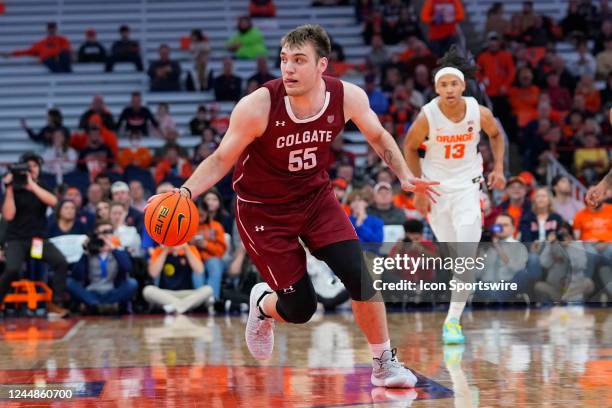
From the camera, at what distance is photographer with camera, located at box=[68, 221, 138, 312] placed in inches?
476

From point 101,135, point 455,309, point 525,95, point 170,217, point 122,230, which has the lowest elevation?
point 455,309

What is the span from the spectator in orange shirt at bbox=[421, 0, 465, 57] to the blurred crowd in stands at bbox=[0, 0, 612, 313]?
0.02 m

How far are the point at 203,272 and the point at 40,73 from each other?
8.39 meters

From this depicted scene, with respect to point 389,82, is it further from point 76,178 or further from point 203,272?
point 203,272

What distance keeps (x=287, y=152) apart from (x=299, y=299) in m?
0.86

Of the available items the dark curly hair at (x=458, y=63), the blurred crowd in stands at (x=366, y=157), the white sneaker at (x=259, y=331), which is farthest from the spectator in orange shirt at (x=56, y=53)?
the white sneaker at (x=259, y=331)

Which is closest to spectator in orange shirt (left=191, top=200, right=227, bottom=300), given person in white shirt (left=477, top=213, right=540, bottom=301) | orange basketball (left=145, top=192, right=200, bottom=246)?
person in white shirt (left=477, top=213, right=540, bottom=301)

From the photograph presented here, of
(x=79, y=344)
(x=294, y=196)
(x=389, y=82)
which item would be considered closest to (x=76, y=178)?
(x=389, y=82)

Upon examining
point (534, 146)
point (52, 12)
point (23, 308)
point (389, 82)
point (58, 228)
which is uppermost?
point (52, 12)

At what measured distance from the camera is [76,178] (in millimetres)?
15156

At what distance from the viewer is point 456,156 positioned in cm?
855

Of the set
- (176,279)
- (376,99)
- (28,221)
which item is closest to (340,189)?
(176,279)

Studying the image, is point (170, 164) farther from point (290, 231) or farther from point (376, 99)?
point (290, 231)

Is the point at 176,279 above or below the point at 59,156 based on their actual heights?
below
